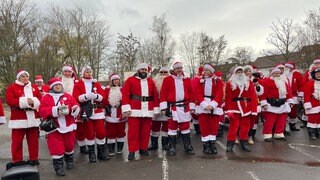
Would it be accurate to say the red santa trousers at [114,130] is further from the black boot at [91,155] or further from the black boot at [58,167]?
the black boot at [58,167]

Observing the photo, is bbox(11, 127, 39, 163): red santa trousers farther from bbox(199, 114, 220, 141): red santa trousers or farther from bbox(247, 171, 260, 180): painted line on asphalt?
bbox(247, 171, 260, 180): painted line on asphalt

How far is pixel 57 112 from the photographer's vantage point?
6074mm

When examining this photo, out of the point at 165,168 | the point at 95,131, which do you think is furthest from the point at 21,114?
the point at 165,168

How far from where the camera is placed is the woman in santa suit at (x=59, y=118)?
6109 millimetres

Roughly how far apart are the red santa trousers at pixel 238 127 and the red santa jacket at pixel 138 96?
5.75 feet

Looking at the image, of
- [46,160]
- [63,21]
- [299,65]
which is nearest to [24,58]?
[63,21]

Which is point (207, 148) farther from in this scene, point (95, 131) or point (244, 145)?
point (95, 131)

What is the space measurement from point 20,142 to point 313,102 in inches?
285

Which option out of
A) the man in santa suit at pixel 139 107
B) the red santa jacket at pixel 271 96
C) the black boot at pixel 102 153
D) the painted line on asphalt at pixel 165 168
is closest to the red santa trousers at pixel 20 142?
the black boot at pixel 102 153

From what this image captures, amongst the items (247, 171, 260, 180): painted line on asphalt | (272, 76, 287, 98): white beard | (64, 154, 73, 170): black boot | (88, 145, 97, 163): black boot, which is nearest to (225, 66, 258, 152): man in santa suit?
(272, 76, 287, 98): white beard

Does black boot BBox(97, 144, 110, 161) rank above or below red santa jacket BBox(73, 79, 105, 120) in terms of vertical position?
below

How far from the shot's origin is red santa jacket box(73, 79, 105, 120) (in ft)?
23.1

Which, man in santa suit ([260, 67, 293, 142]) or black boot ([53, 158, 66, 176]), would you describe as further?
man in santa suit ([260, 67, 293, 142])

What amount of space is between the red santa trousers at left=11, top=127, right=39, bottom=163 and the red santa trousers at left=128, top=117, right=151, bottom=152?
76.3 inches
